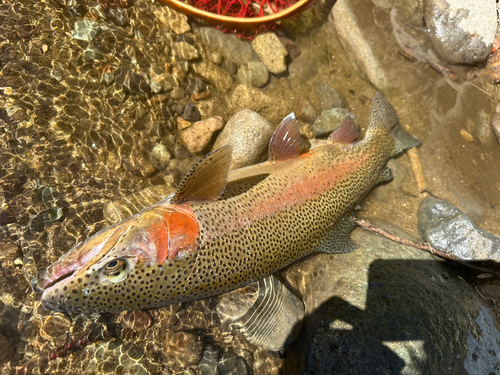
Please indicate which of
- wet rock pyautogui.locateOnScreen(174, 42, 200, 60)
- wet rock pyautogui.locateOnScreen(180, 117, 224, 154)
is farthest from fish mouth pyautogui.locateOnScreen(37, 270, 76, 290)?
wet rock pyautogui.locateOnScreen(174, 42, 200, 60)

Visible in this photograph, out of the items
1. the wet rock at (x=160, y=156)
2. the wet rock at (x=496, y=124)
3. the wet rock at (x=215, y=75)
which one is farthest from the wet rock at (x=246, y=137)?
the wet rock at (x=496, y=124)

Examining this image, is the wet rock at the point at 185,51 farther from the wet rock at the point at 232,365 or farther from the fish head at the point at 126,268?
the wet rock at the point at 232,365

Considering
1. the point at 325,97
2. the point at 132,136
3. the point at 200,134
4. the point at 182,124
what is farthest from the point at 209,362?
the point at 325,97

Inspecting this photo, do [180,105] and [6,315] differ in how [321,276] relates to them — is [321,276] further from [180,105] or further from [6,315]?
[6,315]

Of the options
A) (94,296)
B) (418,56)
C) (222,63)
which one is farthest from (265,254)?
(418,56)

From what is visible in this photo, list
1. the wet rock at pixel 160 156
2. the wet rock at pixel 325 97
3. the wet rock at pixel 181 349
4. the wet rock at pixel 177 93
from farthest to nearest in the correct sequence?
the wet rock at pixel 325 97, the wet rock at pixel 177 93, the wet rock at pixel 160 156, the wet rock at pixel 181 349

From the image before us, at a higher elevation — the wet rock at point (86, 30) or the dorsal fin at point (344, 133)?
the wet rock at point (86, 30)

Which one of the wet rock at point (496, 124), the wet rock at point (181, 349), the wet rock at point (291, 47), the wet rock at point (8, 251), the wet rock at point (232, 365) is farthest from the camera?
the wet rock at point (291, 47)

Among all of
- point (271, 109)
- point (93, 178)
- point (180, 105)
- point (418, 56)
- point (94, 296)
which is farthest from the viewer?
point (418, 56)
